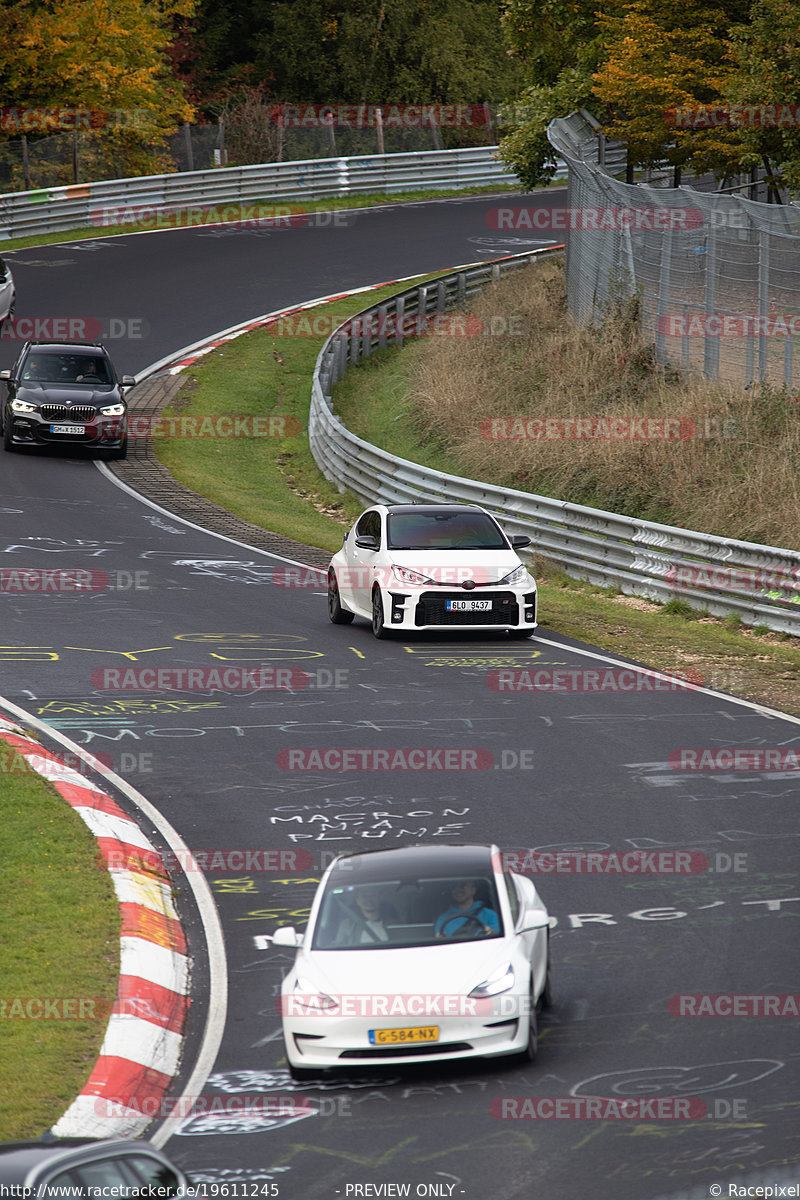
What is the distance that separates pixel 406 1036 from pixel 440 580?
414 inches

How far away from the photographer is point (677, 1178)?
6742 mm

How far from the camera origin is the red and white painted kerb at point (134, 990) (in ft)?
25.6

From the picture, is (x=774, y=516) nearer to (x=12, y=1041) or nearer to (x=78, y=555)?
(x=78, y=555)

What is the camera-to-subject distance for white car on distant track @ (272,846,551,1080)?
795 cm

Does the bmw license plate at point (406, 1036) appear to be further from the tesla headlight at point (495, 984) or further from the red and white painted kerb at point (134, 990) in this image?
the red and white painted kerb at point (134, 990)

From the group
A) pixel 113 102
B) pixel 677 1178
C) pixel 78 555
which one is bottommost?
pixel 78 555

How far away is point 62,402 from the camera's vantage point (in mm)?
29766

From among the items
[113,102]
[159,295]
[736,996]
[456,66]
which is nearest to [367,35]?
[456,66]

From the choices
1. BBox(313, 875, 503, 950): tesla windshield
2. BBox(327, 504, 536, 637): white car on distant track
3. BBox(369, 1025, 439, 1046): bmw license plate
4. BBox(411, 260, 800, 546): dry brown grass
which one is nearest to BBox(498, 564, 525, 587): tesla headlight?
BBox(327, 504, 536, 637): white car on distant track

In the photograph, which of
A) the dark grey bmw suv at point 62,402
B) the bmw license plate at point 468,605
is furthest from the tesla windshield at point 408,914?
the dark grey bmw suv at point 62,402

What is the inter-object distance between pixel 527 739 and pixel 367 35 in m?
54.8

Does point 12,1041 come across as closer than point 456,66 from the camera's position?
Yes

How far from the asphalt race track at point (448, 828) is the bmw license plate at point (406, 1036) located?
25 cm

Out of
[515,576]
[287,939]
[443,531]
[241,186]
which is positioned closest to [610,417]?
[443,531]
